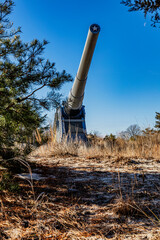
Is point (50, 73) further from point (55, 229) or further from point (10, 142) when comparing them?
point (55, 229)

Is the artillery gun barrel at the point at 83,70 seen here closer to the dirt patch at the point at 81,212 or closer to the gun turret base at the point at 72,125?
the gun turret base at the point at 72,125

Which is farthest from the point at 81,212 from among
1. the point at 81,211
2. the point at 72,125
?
the point at 72,125

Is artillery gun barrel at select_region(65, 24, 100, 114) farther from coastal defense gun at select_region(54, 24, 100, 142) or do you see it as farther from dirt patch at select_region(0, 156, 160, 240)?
dirt patch at select_region(0, 156, 160, 240)

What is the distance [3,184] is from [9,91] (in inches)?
50.8

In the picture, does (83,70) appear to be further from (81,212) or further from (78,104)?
(81,212)

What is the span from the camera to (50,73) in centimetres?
294

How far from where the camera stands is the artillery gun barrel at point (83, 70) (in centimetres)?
684

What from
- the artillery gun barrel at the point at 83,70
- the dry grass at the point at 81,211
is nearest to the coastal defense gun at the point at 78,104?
the artillery gun barrel at the point at 83,70

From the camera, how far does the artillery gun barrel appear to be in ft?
22.5

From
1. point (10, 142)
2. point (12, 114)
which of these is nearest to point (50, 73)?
point (12, 114)

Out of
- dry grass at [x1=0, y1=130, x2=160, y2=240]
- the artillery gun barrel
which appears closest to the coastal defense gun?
the artillery gun barrel

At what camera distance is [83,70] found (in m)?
7.79

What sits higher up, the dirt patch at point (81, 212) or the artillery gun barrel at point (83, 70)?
the artillery gun barrel at point (83, 70)

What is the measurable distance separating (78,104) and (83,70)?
1742mm
